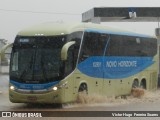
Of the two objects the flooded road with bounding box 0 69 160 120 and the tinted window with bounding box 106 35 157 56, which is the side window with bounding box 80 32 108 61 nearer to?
the tinted window with bounding box 106 35 157 56

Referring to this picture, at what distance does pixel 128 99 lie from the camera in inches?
901

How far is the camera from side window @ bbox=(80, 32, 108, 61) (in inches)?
768

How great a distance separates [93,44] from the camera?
20.2 metres

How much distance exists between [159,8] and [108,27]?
12681 millimetres

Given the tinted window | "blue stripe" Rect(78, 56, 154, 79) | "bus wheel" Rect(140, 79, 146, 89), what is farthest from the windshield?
"bus wheel" Rect(140, 79, 146, 89)

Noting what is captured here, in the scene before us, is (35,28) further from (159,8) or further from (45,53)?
(159,8)

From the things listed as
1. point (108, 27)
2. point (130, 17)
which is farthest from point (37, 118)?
point (130, 17)

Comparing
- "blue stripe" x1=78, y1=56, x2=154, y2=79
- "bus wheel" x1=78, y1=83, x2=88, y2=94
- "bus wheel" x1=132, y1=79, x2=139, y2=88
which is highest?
"blue stripe" x1=78, y1=56, x2=154, y2=79

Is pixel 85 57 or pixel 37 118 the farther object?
pixel 85 57

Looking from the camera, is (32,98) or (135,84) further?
(135,84)

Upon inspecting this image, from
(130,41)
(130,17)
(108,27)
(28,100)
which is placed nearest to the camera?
(28,100)

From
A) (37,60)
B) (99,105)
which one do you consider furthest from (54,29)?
(99,105)

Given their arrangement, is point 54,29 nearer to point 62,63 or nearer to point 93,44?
point 62,63

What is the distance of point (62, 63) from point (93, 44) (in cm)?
250
